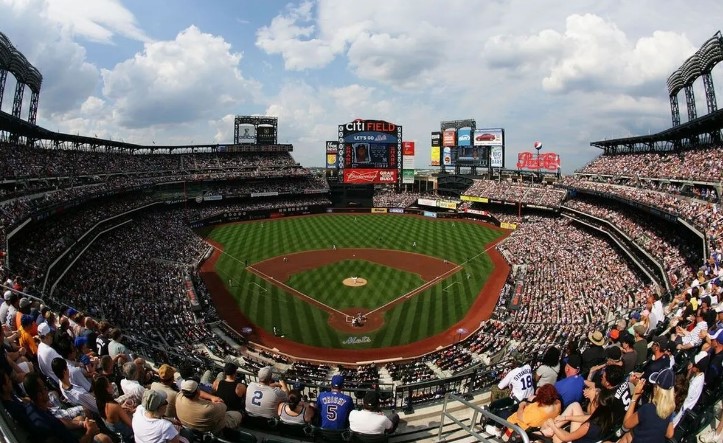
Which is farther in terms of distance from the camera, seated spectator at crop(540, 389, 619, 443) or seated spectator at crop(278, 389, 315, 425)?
seated spectator at crop(278, 389, 315, 425)

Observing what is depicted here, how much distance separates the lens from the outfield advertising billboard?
260 ft

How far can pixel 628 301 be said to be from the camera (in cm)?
2727

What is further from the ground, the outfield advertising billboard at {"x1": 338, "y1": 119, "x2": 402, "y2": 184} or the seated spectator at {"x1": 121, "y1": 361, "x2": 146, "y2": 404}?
the outfield advertising billboard at {"x1": 338, "y1": 119, "x2": 402, "y2": 184}

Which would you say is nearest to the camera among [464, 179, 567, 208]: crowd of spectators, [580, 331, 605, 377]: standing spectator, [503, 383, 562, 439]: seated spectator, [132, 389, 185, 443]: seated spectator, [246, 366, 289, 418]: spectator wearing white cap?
[132, 389, 185, 443]: seated spectator

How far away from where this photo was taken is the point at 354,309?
34.4 meters

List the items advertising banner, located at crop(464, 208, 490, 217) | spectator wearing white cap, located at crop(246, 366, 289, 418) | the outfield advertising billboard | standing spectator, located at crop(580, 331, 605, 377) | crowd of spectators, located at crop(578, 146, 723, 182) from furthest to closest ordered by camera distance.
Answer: the outfield advertising billboard, advertising banner, located at crop(464, 208, 490, 217), crowd of spectators, located at crop(578, 146, 723, 182), standing spectator, located at crop(580, 331, 605, 377), spectator wearing white cap, located at crop(246, 366, 289, 418)

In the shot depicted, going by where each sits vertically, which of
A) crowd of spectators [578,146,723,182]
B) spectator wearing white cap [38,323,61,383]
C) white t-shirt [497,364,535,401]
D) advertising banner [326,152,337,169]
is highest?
advertising banner [326,152,337,169]

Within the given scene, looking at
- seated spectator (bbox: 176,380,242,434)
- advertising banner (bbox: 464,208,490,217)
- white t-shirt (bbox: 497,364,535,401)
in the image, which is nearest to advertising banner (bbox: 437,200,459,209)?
advertising banner (bbox: 464,208,490,217)

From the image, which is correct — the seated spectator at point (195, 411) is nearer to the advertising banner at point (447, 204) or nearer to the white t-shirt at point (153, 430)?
the white t-shirt at point (153, 430)

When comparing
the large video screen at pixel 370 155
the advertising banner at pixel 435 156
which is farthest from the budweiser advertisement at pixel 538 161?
the large video screen at pixel 370 155

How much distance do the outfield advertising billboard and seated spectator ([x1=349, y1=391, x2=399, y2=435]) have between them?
73411mm

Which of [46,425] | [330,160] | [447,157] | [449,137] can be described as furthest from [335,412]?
[330,160]

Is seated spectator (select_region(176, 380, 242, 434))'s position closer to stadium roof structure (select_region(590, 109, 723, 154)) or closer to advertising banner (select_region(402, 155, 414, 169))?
stadium roof structure (select_region(590, 109, 723, 154))

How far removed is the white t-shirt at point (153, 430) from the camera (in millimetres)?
5473
